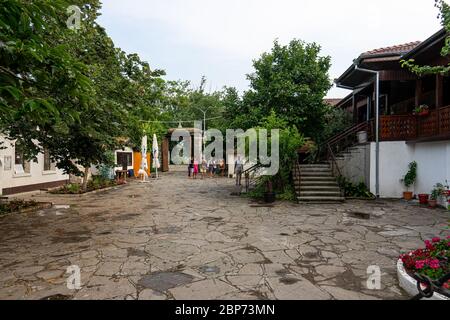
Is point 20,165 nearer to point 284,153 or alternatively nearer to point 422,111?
point 284,153

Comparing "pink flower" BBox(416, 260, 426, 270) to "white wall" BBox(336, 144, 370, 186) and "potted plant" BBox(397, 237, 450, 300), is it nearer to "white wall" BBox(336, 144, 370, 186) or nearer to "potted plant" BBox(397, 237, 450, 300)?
"potted plant" BBox(397, 237, 450, 300)

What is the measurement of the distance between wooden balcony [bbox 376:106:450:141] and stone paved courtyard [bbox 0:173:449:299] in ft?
9.35

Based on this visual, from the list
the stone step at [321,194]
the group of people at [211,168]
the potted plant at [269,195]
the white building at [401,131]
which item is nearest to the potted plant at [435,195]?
the white building at [401,131]

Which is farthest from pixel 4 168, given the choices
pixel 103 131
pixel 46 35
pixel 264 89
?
pixel 264 89

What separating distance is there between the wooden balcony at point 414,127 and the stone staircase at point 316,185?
267 centimetres

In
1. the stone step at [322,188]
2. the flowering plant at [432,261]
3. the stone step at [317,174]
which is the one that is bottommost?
the flowering plant at [432,261]

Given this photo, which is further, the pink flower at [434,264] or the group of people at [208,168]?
the group of people at [208,168]

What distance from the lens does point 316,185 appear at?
1247 centimetres

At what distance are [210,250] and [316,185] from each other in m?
7.83

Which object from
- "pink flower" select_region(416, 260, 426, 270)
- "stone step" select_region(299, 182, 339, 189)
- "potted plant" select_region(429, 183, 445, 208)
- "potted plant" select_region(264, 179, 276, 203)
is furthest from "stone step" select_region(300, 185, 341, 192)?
"pink flower" select_region(416, 260, 426, 270)

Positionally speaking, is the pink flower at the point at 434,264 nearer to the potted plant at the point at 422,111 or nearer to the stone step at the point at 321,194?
the stone step at the point at 321,194

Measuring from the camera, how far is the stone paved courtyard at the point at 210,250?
4.04 m

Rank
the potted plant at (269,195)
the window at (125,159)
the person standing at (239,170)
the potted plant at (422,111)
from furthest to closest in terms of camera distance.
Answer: the window at (125,159) < the person standing at (239,170) < the potted plant at (269,195) < the potted plant at (422,111)
